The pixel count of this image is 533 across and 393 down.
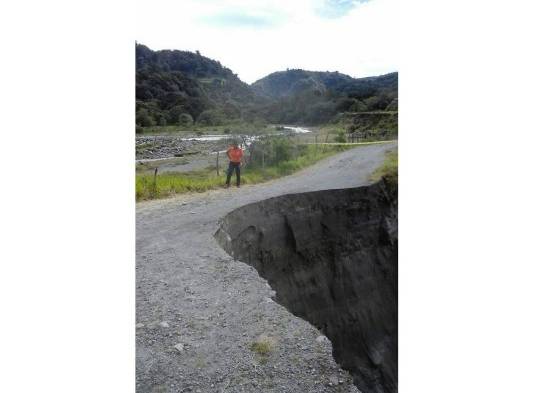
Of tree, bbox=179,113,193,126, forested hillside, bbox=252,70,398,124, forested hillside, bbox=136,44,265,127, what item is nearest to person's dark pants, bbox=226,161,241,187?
forested hillside, bbox=252,70,398,124

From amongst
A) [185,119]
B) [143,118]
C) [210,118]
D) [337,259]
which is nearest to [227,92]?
[210,118]

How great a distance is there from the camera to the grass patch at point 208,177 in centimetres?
634

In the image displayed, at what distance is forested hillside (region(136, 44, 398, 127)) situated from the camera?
4.21 m

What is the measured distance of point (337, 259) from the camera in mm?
7590

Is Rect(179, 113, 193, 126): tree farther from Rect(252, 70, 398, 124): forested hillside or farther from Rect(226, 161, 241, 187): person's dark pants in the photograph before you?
Rect(226, 161, 241, 187): person's dark pants

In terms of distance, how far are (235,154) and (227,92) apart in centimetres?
268

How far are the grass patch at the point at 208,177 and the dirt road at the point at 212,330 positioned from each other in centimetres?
137

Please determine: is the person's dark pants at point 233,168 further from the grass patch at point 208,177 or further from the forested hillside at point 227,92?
the forested hillside at point 227,92

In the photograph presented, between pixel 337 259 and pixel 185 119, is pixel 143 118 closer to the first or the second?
pixel 185 119

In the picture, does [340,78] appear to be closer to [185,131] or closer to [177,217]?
[185,131]

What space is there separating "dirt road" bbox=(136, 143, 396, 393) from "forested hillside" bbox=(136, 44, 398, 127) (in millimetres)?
1355

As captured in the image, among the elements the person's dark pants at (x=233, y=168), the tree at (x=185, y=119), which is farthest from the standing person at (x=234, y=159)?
the tree at (x=185, y=119)
